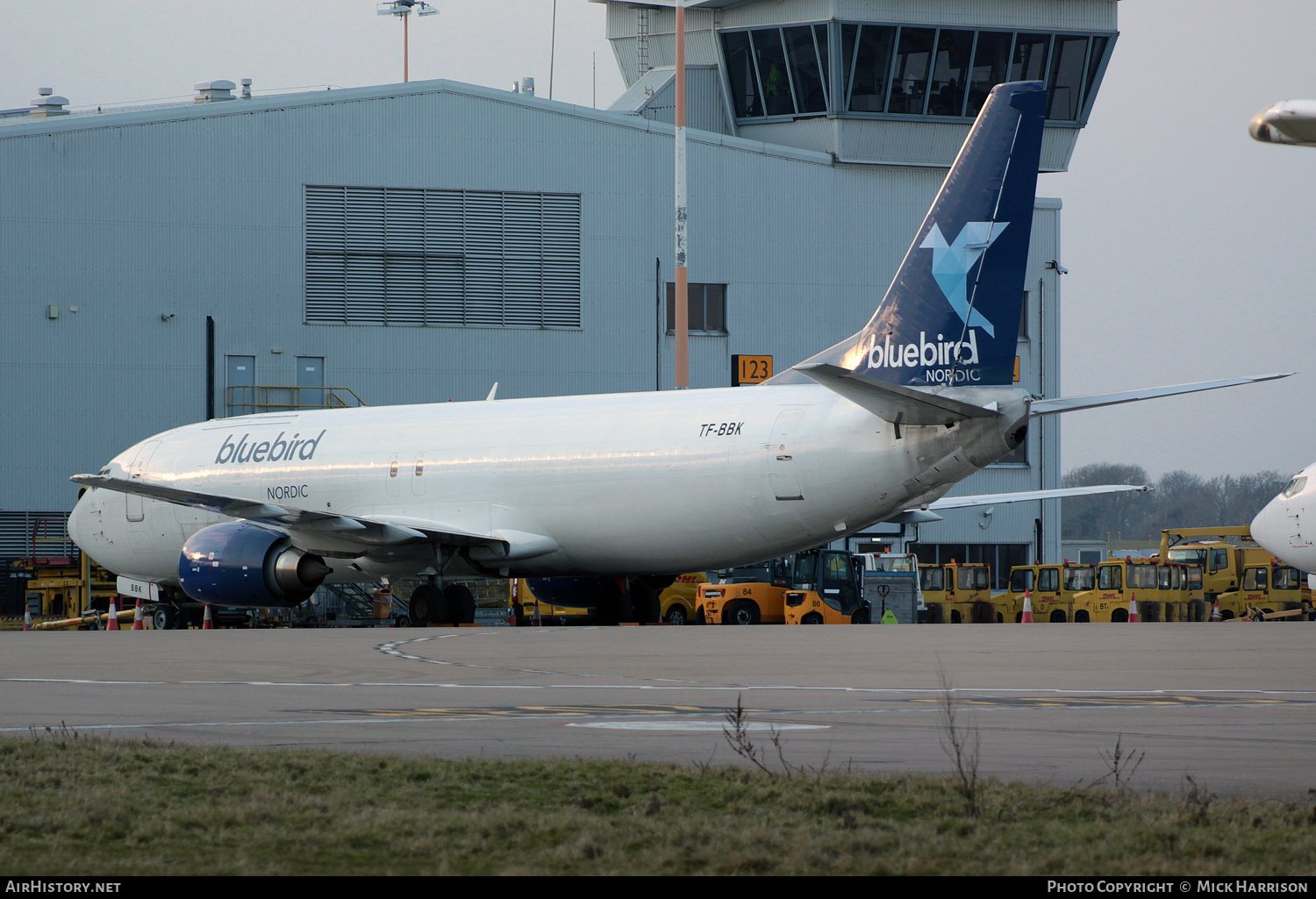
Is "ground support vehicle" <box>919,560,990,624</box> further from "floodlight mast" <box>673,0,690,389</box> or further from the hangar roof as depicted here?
the hangar roof

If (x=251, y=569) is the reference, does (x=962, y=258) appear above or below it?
above

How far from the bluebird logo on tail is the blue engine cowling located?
12105 millimetres

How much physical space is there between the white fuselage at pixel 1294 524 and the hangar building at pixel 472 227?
22573mm

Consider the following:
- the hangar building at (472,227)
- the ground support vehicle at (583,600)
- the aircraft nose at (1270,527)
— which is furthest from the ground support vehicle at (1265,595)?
the ground support vehicle at (583,600)

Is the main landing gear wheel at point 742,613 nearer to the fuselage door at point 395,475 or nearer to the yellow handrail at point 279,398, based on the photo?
the fuselage door at point 395,475

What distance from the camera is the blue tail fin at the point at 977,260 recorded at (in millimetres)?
22891

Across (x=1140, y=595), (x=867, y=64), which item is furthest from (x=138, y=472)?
(x=867, y=64)

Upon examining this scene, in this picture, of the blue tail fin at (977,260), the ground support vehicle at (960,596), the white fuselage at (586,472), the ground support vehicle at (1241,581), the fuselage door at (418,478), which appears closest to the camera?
the blue tail fin at (977,260)

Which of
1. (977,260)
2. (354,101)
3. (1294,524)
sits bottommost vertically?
(1294,524)

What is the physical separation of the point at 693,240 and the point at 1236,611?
20.3 m

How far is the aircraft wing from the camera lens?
25672mm

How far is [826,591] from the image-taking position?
3378 cm

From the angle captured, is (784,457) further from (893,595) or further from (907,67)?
(907,67)

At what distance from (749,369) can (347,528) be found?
26.3 meters
